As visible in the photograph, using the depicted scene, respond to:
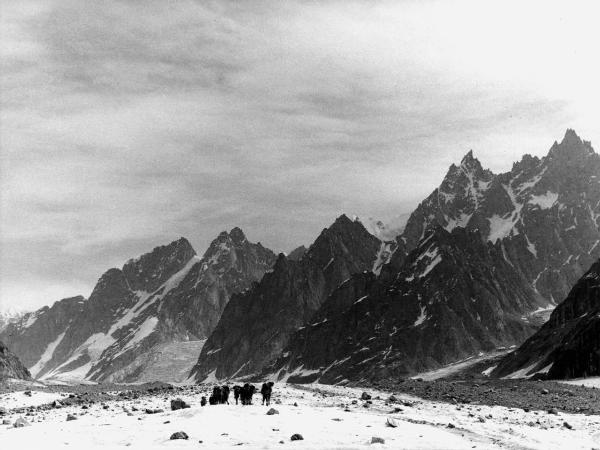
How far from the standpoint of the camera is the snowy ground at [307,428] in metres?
36.9

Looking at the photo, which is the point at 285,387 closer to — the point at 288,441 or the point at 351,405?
the point at 351,405

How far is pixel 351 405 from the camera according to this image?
5450cm

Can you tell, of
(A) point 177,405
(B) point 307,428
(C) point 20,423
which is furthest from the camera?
(A) point 177,405

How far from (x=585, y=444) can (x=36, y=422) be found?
29.8 m

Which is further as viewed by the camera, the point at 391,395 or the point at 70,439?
the point at 391,395

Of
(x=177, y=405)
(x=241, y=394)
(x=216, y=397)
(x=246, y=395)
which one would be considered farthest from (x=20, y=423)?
(x=246, y=395)

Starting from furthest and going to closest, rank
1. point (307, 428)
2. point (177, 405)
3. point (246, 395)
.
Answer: point (246, 395)
point (177, 405)
point (307, 428)

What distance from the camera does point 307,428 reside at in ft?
130

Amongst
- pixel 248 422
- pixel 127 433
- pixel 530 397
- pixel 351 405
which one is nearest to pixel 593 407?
pixel 530 397

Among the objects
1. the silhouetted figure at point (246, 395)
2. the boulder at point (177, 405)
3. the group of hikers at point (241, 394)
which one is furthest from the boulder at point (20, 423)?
the silhouetted figure at point (246, 395)

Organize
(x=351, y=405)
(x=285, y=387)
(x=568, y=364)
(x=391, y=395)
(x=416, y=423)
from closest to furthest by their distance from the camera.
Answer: (x=416, y=423), (x=351, y=405), (x=391, y=395), (x=285, y=387), (x=568, y=364)

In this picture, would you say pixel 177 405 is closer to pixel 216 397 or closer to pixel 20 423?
pixel 216 397

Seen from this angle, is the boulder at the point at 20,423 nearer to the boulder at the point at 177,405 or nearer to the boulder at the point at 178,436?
the boulder at the point at 177,405

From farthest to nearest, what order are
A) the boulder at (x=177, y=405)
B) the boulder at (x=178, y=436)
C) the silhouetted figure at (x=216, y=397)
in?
the silhouetted figure at (x=216, y=397)
the boulder at (x=177, y=405)
the boulder at (x=178, y=436)
